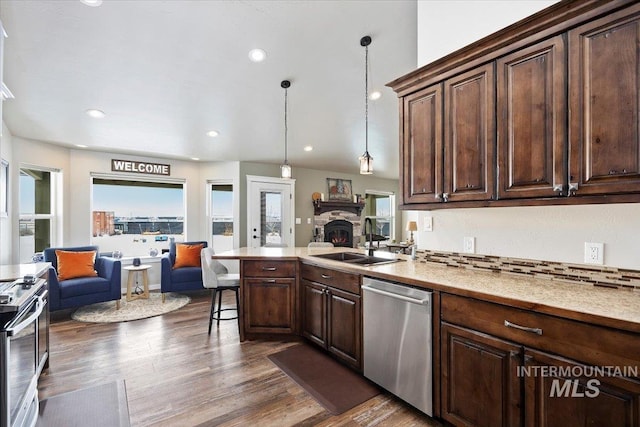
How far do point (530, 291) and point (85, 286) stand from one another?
472 cm

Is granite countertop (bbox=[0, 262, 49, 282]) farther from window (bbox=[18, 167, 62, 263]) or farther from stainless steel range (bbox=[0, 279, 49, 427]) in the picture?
window (bbox=[18, 167, 62, 263])

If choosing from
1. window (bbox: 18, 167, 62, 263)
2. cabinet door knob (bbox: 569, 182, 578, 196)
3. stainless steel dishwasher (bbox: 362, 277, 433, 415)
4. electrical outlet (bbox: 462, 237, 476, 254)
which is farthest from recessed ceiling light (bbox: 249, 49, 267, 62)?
window (bbox: 18, 167, 62, 263)

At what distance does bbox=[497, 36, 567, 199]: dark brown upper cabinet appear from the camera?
156 centimetres

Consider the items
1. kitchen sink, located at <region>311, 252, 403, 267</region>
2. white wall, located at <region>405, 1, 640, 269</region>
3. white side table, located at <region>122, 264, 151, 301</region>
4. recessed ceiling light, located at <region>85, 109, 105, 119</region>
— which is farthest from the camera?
white side table, located at <region>122, 264, 151, 301</region>

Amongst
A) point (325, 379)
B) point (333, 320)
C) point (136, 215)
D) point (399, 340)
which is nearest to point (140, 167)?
point (136, 215)

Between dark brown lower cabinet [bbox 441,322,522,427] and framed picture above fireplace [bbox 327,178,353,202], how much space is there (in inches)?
223

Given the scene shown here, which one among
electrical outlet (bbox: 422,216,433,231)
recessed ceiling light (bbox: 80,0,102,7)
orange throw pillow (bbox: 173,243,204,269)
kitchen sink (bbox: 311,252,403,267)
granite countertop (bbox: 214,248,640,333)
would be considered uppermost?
recessed ceiling light (bbox: 80,0,102,7)

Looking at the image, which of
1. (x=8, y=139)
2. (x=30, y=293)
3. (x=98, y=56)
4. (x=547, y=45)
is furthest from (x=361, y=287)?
(x=8, y=139)

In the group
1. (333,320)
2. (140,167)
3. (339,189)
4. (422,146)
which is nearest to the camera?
(422,146)

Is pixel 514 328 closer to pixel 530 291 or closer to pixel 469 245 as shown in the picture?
pixel 530 291

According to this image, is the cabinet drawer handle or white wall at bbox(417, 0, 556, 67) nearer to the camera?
the cabinet drawer handle

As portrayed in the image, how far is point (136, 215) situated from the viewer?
17.7 feet

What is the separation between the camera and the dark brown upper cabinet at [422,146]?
2.13 metres

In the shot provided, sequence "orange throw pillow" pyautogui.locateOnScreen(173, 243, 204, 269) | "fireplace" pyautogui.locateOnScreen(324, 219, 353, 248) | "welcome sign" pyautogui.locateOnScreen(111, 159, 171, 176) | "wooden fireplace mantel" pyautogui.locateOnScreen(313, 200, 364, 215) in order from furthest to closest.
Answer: "fireplace" pyautogui.locateOnScreen(324, 219, 353, 248) < "wooden fireplace mantel" pyautogui.locateOnScreen(313, 200, 364, 215) < "welcome sign" pyautogui.locateOnScreen(111, 159, 171, 176) < "orange throw pillow" pyautogui.locateOnScreen(173, 243, 204, 269)
